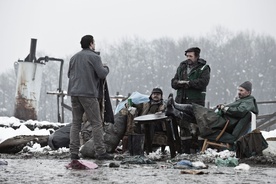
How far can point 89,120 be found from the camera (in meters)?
11.3

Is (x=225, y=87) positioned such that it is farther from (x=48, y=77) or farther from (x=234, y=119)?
(x=234, y=119)

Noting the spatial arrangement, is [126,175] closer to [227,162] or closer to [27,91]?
[227,162]

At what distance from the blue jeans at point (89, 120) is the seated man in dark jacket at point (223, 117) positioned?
133 cm

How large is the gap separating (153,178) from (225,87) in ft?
247

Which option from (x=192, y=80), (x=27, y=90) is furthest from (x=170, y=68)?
(x=192, y=80)

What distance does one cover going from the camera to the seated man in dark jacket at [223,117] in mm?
12047

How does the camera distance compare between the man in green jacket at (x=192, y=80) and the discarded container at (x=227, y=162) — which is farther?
the man in green jacket at (x=192, y=80)

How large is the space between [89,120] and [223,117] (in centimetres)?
244

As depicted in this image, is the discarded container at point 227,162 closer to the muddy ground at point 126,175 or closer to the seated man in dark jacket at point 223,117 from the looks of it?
the muddy ground at point 126,175

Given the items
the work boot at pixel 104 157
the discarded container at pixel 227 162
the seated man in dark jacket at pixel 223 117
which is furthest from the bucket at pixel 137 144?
the discarded container at pixel 227 162

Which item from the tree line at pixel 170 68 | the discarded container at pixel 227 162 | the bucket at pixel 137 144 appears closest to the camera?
the discarded container at pixel 227 162

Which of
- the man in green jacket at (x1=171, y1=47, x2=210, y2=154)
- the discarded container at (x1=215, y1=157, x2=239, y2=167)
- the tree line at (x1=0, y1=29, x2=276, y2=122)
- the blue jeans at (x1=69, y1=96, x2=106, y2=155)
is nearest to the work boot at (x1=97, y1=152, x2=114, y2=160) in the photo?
the blue jeans at (x1=69, y1=96, x2=106, y2=155)

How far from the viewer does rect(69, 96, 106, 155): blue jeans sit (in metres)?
11.2

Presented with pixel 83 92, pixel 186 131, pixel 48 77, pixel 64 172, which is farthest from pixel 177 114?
pixel 48 77
